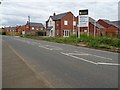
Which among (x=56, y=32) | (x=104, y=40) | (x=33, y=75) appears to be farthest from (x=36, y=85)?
(x=56, y=32)

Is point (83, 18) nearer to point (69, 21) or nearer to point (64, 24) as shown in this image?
point (64, 24)

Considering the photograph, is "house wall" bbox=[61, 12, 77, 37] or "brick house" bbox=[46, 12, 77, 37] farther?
"house wall" bbox=[61, 12, 77, 37]

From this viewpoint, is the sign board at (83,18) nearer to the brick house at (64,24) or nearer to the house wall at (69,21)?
the brick house at (64,24)

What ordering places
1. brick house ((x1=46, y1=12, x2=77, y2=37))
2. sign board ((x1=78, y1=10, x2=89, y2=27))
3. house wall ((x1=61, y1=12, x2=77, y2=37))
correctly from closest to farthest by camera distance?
1. sign board ((x1=78, y1=10, x2=89, y2=27))
2. brick house ((x1=46, y1=12, x2=77, y2=37))
3. house wall ((x1=61, y1=12, x2=77, y2=37))

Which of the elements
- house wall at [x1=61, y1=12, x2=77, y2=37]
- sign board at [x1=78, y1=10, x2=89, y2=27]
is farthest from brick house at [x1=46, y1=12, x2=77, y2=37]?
sign board at [x1=78, y1=10, x2=89, y2=27]

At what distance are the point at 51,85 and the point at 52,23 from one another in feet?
228

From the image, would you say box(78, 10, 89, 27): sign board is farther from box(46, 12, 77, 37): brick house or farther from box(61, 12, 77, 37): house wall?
box(61, 12, 77, 37): house wall

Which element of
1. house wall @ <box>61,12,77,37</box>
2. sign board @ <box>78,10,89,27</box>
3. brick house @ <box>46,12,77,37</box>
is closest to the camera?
sign board @ <box>78,10,89,27</box>

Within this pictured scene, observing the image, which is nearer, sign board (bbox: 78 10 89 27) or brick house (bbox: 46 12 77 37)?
sign board (bbox: 78 10 89 27)

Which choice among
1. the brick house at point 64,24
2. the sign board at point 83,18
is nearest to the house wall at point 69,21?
the brick house at point 64,24

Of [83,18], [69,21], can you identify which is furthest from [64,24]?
[83,18]

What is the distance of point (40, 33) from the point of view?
79.2 m

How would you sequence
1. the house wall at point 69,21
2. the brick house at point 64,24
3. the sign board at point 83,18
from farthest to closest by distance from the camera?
1. the house wall at point 69,21
2. the brick house at point 64,24
3. the sign board at point 83,18

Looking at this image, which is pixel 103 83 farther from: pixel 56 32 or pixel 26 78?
pixel 56 32
